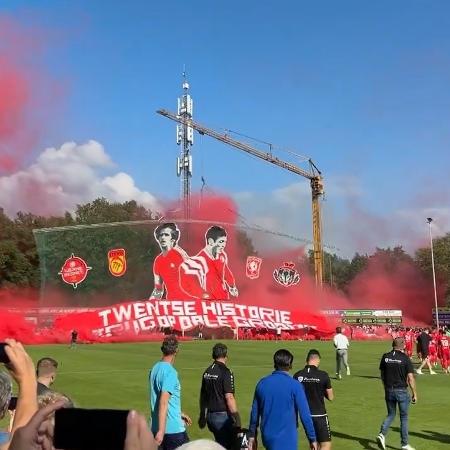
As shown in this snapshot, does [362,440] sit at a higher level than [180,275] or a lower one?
lower

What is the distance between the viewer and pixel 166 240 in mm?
63719

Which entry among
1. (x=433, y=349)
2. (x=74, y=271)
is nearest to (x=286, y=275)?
(x=74, y=271)

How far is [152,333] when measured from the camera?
5456 cm

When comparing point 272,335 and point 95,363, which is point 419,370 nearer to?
point 95,363

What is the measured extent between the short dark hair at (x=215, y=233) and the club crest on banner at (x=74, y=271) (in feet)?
44.4

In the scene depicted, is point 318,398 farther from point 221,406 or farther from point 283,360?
point 283,360

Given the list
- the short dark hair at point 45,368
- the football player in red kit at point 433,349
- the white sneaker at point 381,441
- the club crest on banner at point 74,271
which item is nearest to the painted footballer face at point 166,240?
the club crest on banner at point 74,271

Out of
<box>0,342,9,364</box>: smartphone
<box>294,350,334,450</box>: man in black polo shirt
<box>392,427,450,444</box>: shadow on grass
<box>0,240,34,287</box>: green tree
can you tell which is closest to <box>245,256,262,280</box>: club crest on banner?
<box>0,240,34,287</box>: green tree

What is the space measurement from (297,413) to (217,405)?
5.15 ft

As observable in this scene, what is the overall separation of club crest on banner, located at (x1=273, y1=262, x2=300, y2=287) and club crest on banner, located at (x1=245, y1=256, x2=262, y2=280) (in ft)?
7.41

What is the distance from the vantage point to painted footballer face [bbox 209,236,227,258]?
2525 inches

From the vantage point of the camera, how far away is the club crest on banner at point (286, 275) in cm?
6681

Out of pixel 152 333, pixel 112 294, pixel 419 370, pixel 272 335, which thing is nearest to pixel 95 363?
pixel 419 370

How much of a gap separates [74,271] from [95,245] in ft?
14.3
